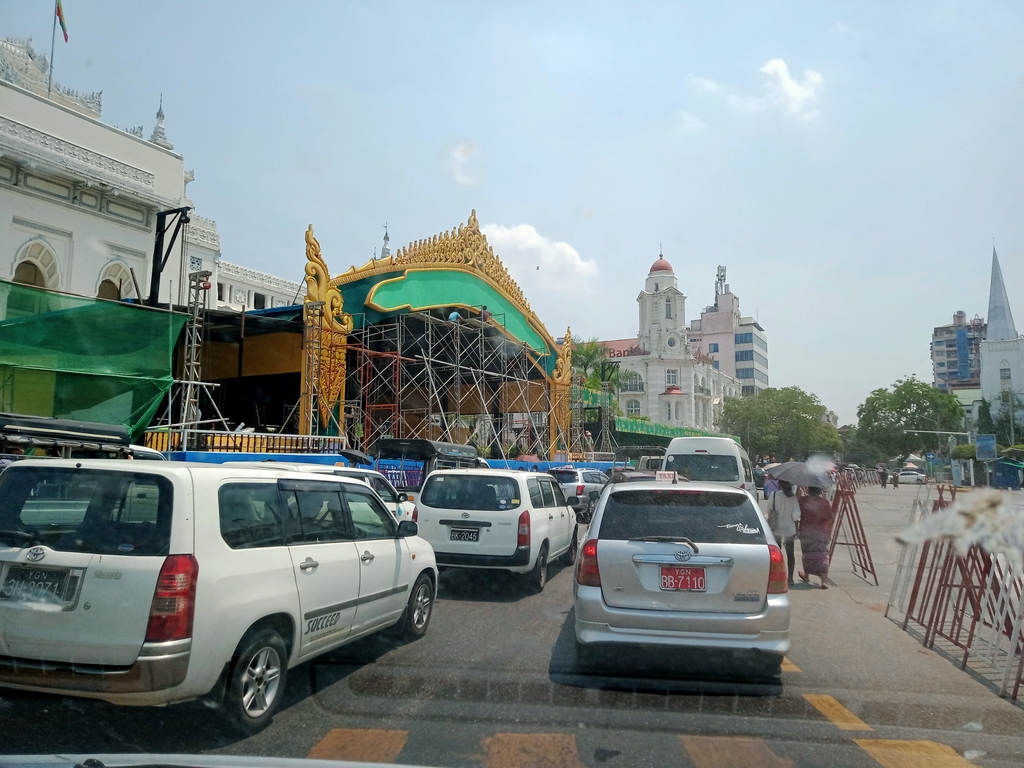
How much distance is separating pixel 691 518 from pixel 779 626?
1006 mm

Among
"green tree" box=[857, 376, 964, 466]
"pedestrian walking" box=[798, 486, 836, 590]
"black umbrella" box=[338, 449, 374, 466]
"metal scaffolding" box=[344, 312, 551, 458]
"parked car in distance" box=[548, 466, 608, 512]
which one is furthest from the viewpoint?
"green tree" box=[857, 376, 964, 466]

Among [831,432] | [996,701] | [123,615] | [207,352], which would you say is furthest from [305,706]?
[831,432]

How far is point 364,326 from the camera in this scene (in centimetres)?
2253

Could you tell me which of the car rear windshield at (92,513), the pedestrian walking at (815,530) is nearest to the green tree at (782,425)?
the pedestrian walking at (815,530)

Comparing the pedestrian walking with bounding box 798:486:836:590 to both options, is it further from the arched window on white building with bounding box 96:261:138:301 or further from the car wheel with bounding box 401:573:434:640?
the arched window on white building with bounding box 96:261:138:301

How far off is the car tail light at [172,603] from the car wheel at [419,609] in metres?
2.81

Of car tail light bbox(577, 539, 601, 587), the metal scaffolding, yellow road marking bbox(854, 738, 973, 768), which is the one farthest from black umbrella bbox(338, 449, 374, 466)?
yellow road marking bbox(854, 738, 973, 768)

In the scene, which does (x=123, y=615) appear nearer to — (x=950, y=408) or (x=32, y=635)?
(x=32, y=635)

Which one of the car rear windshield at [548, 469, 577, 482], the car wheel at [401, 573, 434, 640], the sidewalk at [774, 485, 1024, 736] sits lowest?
the sidewalk at [774, 485, 1024, 736]

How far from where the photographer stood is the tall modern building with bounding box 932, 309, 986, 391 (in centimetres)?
10691

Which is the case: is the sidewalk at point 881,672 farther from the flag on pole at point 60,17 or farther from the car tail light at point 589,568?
the flag on pole at point 60,17

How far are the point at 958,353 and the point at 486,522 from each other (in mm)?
128276

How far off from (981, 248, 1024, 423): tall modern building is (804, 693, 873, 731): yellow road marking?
59.3m

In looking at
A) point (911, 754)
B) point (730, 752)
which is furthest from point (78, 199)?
point (911, 754)
